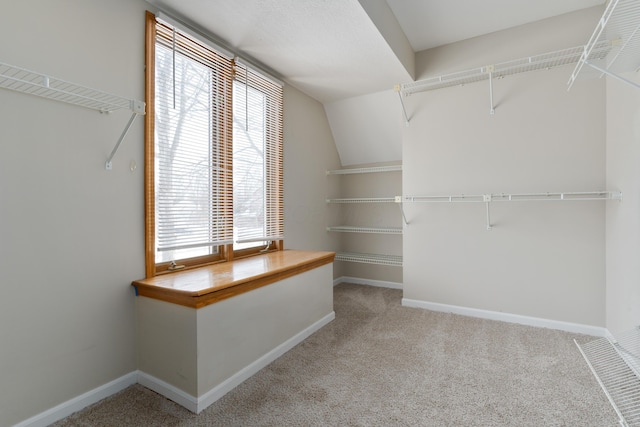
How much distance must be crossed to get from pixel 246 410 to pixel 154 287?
81cm

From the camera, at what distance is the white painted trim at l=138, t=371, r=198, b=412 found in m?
1.55

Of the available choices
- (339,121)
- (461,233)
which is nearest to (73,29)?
(339,121)

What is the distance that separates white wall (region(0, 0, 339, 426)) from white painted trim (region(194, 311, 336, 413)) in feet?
1.82

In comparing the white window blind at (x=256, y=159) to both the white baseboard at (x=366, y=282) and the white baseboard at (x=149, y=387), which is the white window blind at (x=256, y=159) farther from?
the white baseboard at (x=366, y=282)

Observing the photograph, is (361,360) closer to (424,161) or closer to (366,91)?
(424,161)

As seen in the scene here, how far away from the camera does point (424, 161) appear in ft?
9.85

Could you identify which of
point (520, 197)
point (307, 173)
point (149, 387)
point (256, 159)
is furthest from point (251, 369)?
point (520, 197)

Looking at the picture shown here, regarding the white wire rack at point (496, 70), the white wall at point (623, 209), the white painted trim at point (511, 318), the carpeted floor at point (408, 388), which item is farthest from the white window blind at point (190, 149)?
the white wall at point (623, 209)

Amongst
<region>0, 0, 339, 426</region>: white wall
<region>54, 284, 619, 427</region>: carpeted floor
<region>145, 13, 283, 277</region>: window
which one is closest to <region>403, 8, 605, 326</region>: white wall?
<region>54, 284, 619, 427</region>: carpeted floor

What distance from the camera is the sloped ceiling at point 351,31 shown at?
6.35ft

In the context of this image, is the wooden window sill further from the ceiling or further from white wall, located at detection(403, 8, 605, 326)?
the ceiling

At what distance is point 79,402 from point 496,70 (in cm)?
359

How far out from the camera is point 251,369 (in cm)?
185

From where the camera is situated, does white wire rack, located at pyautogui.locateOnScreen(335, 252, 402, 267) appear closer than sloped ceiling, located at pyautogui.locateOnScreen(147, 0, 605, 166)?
No
